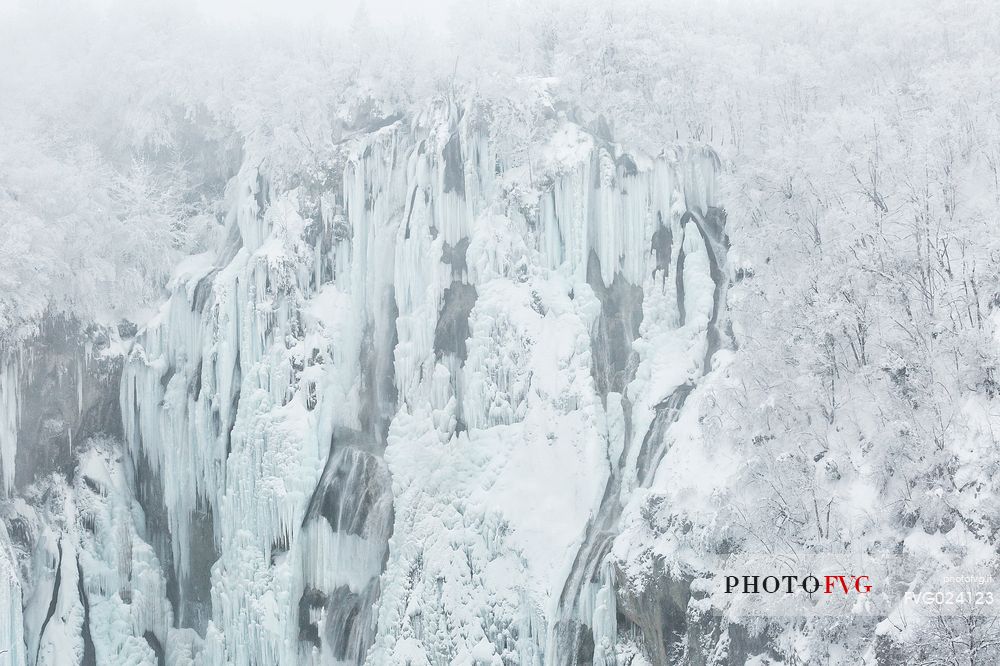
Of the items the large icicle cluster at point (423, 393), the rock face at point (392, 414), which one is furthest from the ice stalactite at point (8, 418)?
the large icicle cluster at point (423, 393)

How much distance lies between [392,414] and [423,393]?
1.62m

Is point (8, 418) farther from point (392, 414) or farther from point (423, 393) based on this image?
point (423, 393)

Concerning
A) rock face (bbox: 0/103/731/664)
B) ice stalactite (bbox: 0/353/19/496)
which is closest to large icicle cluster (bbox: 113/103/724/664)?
rock face (bbox: 0/103/731/664)

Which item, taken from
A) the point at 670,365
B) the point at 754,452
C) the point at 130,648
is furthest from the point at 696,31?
the point at 130,648

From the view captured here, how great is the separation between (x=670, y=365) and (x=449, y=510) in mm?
7220

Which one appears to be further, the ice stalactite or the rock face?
the ice stalactite

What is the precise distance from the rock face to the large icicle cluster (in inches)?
2.7

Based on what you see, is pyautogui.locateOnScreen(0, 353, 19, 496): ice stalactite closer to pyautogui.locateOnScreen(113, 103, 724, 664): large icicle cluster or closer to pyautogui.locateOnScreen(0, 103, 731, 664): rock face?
pyautogui.locateOnScreen(0, 103, 731, 664): rock face

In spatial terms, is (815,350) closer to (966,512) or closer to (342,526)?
(966,512)

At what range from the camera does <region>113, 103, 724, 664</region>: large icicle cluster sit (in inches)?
897

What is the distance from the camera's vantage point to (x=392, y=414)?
86.2 ft

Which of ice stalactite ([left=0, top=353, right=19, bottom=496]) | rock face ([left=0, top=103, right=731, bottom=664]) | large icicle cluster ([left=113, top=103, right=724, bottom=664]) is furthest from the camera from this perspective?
ice stalactite ([left=0, top=353, right=19, bottom=496])

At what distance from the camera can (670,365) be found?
78.2 ft

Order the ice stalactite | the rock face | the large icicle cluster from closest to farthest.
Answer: the large icicle cluster → the rock face → the ice stalactite
